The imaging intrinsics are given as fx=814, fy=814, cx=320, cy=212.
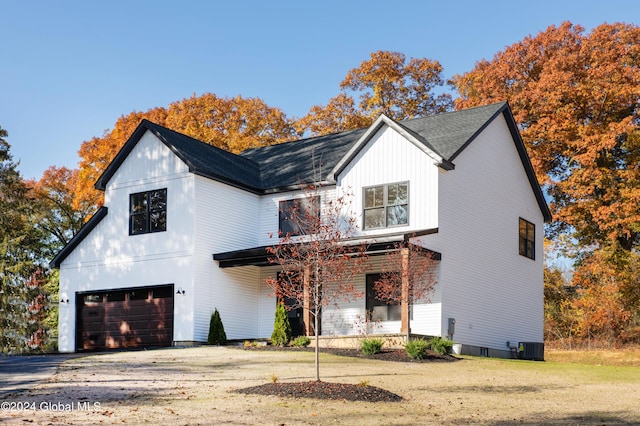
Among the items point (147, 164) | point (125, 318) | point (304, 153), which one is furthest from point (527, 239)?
point (125, 318)

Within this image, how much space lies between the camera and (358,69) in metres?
46.7

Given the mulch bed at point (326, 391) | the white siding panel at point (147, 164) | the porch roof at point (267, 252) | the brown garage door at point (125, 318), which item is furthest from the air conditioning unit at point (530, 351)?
the mulch bed at point (326, 391)

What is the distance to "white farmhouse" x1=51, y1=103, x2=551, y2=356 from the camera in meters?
27.0

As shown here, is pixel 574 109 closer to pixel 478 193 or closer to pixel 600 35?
pixel 600 35

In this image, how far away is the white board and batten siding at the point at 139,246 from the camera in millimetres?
28406

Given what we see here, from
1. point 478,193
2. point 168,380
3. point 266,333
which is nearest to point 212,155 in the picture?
point 266,333

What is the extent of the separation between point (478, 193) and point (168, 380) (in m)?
15.3

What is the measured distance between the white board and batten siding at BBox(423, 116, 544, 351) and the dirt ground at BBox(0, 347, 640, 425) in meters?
4.82

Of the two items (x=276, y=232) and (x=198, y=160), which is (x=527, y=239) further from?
(x=198, y=160)

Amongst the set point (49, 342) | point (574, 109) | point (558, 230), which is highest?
point (574, 109)

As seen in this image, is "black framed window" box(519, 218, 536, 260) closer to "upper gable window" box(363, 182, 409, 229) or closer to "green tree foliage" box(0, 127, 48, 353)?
"upper gable window" box(363, 182, 409, 229)

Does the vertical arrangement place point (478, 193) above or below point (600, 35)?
below

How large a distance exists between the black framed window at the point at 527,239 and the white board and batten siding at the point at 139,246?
42.6 ft

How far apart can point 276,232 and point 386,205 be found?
4813mm
